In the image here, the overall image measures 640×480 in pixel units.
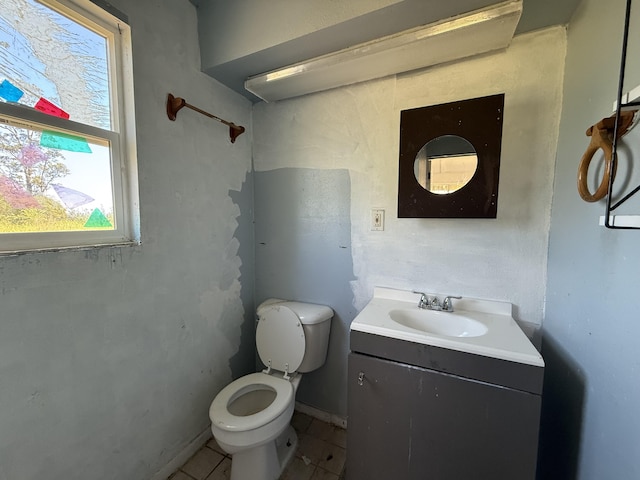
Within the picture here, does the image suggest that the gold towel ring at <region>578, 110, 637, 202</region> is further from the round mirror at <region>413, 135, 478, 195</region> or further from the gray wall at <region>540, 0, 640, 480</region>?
the round mirror at <region>413, 135, 478, 195</region>

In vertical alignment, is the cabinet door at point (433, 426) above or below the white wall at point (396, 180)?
below

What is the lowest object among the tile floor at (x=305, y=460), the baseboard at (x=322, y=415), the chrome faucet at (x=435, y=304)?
the tile floor at (x=305, y=460)

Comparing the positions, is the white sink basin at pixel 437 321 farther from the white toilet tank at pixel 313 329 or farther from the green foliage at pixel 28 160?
the green foliage at pixel 28 160

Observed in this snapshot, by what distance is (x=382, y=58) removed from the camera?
47.3 inches

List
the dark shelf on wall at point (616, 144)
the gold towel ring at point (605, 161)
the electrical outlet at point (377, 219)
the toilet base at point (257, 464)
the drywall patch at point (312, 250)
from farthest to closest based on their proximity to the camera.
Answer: the drywall patch at point (312, 250) → the electrical outlet at point (377, 219) → the toilet base at point (257, 464) → the gold towel ring at point (605, 161) → the dark shelf on wall at point (616, 144)

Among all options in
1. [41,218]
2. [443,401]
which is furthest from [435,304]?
[41,218]

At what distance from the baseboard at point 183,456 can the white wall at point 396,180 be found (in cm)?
60

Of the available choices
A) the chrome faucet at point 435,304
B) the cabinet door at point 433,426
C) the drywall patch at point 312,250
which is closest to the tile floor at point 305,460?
the drywall patch at point 312,250

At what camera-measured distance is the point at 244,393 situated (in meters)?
1.42

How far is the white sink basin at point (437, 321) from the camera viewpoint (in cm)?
118

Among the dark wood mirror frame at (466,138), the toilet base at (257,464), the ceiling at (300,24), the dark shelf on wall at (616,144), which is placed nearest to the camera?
the dark shelf on wall at (616,144)

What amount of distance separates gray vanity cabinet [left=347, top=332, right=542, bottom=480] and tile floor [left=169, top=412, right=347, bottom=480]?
289mm

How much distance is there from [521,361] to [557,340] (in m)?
0.33

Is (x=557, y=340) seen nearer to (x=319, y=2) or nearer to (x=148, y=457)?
(x=319, y=2)
